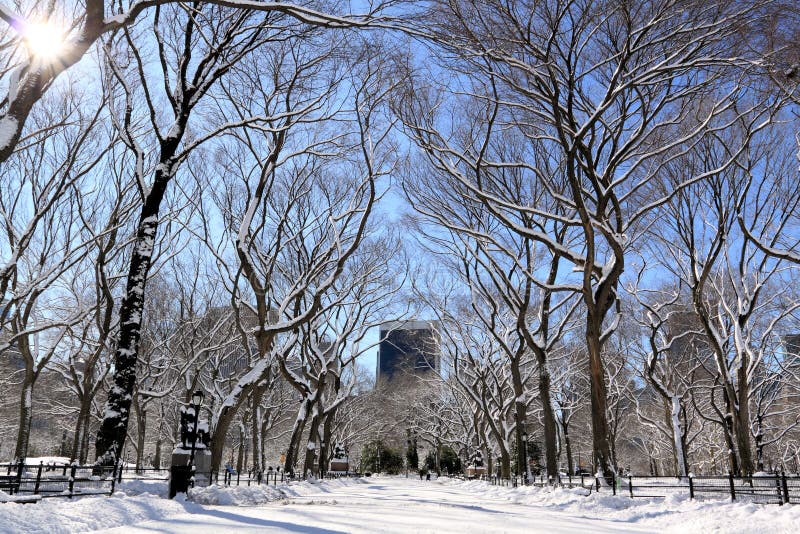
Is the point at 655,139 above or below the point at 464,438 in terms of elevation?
above

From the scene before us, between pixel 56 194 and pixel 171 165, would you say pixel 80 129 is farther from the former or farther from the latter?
pixel 171 165

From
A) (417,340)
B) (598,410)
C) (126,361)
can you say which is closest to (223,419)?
(126,361)

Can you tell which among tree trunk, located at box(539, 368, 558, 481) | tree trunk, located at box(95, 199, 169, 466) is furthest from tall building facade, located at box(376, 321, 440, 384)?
tree trunk, located at box(95, 199, 169, 466)

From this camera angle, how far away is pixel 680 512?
1089cm

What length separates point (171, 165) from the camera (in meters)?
13.9

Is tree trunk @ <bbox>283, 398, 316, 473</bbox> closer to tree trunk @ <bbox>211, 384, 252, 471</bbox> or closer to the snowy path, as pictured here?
tree trunk @ <bbox>211, 384, 252, 471</bbox>

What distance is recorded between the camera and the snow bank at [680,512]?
8952 mm

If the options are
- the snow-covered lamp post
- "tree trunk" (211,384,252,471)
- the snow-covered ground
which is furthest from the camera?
"tree trunk" (211,384,252,471)

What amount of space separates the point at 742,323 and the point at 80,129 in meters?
27.7

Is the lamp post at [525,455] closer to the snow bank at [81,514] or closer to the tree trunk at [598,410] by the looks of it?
the tree trunk at [598,410]

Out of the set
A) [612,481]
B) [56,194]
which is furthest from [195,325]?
[612,481]

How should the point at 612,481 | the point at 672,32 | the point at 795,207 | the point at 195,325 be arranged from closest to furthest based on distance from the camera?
the point at 672,32 → the point at 612,481 → the point at 795,207 → the point at 195,325

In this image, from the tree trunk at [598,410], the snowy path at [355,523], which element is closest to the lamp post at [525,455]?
the tree trunk at [598,410]

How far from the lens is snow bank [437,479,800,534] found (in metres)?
8.95
